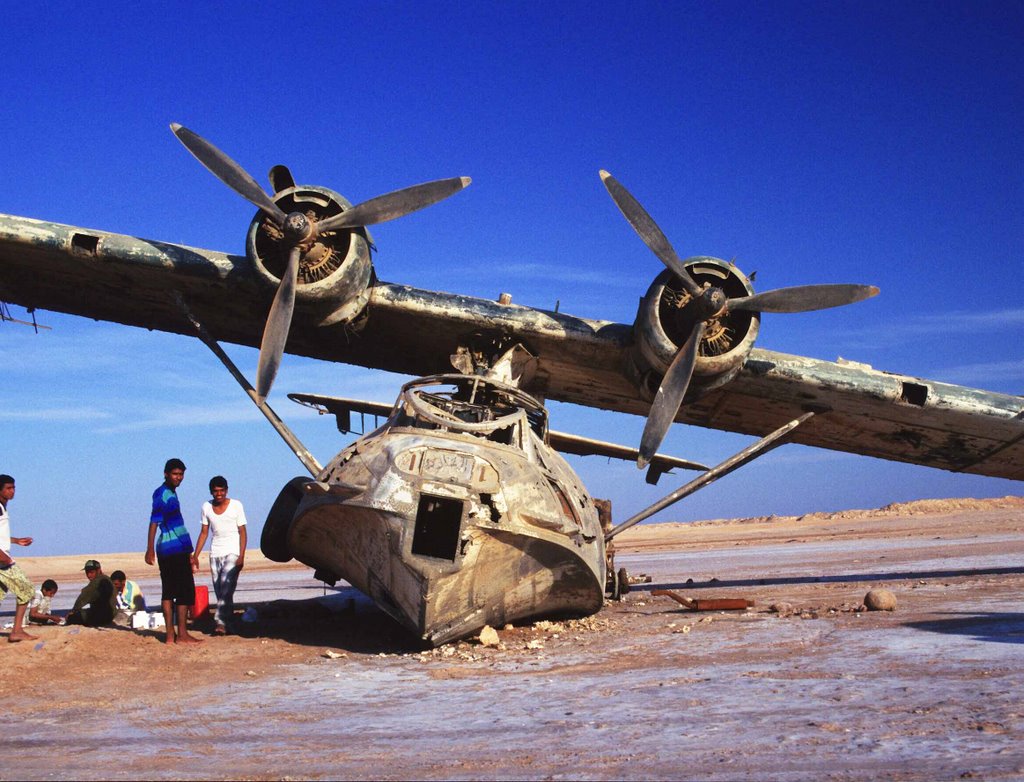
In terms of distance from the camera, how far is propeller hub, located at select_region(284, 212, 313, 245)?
1042cm

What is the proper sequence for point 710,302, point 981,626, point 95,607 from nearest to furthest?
point 981,626 → point 95,607 → point 710,302

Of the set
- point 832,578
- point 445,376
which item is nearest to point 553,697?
point 445,376

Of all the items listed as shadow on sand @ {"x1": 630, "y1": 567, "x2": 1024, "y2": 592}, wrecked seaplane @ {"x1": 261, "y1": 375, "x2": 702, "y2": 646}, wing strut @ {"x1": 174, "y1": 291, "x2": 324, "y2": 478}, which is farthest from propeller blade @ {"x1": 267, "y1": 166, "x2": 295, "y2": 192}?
shadow on sand @ {"x1": 630, "y1": 567, "x2": 1024, "y2": 592}

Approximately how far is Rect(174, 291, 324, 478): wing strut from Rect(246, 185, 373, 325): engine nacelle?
1172 mm

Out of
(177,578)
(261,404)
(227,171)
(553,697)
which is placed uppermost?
(227,171)

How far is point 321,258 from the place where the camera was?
11008 mm

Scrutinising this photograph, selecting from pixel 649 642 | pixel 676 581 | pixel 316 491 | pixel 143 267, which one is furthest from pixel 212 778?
pixel 676 581

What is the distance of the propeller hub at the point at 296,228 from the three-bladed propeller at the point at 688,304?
3.65 m

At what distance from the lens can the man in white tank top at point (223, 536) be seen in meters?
9.03

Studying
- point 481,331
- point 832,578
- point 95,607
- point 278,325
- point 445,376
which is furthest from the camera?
point 832,578

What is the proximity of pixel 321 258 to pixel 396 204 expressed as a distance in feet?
3.64

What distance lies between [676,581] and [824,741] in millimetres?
12059

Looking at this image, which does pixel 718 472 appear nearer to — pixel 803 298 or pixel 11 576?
pixel 803 298

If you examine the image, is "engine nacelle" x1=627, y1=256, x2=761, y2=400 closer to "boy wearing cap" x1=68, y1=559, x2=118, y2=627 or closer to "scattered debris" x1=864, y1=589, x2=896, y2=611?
"scattered debris" x1=864, y1=589, x2=896, y2=611
